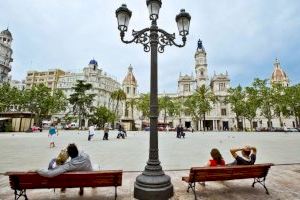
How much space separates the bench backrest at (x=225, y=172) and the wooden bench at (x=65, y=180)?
1661 millimetres

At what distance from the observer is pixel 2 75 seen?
7506cm

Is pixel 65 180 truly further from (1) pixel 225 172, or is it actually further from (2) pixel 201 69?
(2) pixel 201 69

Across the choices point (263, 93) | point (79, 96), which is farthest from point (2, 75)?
point (263, 93)

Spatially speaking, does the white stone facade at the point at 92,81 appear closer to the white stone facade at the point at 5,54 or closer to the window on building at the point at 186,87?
the white stone facade at the point at 5,54

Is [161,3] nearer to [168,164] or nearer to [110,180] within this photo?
[110,180]

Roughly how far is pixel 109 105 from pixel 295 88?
208 ft

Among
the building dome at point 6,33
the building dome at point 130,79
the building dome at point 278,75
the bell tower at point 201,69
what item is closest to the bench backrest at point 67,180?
the bell tower at point 201,69

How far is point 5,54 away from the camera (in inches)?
3031

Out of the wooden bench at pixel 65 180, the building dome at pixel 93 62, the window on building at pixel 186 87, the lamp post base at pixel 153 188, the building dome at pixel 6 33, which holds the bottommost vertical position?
the lamp post base at pixel 153 188

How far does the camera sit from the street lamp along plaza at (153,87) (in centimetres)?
530

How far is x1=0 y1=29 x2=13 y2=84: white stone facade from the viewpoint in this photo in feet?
246

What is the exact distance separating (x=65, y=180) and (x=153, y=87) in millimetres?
2793

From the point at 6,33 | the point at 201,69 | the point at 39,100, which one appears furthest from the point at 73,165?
the point at 6,33

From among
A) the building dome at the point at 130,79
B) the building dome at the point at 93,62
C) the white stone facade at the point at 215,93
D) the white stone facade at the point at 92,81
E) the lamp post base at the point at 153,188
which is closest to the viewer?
the lamp post base at the point at 153,188
